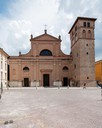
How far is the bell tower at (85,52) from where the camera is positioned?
40.1 meters

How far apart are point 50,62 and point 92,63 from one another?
984 centimetres

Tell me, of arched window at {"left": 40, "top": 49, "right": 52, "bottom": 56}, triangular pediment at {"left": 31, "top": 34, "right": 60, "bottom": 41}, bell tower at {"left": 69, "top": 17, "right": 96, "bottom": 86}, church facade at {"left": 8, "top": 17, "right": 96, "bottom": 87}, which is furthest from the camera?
arched window at {"left": 40, "top": 49, "right": 52, "bottom": 56}

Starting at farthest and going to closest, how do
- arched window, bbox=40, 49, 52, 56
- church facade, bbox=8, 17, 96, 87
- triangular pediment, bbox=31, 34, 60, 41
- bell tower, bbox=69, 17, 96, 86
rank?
arched window, bbox=40, 49, 52, 56
triangular pediment, bbox=31, 34, 60, 41
church facade, bbox=8, 17, 96, 87
bell tower, bbox=69, 17, 96, 86

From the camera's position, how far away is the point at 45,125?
309 inches

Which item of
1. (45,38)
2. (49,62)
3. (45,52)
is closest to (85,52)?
(49,62)

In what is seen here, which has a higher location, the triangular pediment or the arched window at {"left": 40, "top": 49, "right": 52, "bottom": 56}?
the triangular pediment

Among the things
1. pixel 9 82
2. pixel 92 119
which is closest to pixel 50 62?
pixel 9 82

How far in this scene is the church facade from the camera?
4138 centimetres

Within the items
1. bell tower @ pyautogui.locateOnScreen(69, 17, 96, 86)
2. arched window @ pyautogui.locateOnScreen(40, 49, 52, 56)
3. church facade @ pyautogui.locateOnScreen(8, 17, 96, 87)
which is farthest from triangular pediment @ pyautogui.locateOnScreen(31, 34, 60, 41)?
bell tower @ pyautogui.locateOnScreen(69, 17, 96, 86)

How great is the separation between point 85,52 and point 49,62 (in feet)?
29.4

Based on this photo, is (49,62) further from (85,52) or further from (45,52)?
(85,52)

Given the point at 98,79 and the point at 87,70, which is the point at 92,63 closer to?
the point at 87,70

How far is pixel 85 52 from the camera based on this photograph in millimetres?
Result: 40562

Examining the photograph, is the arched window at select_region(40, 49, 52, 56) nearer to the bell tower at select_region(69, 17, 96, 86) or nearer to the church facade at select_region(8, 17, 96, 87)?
the church facade at select_region(8, 17, 96, 87)
